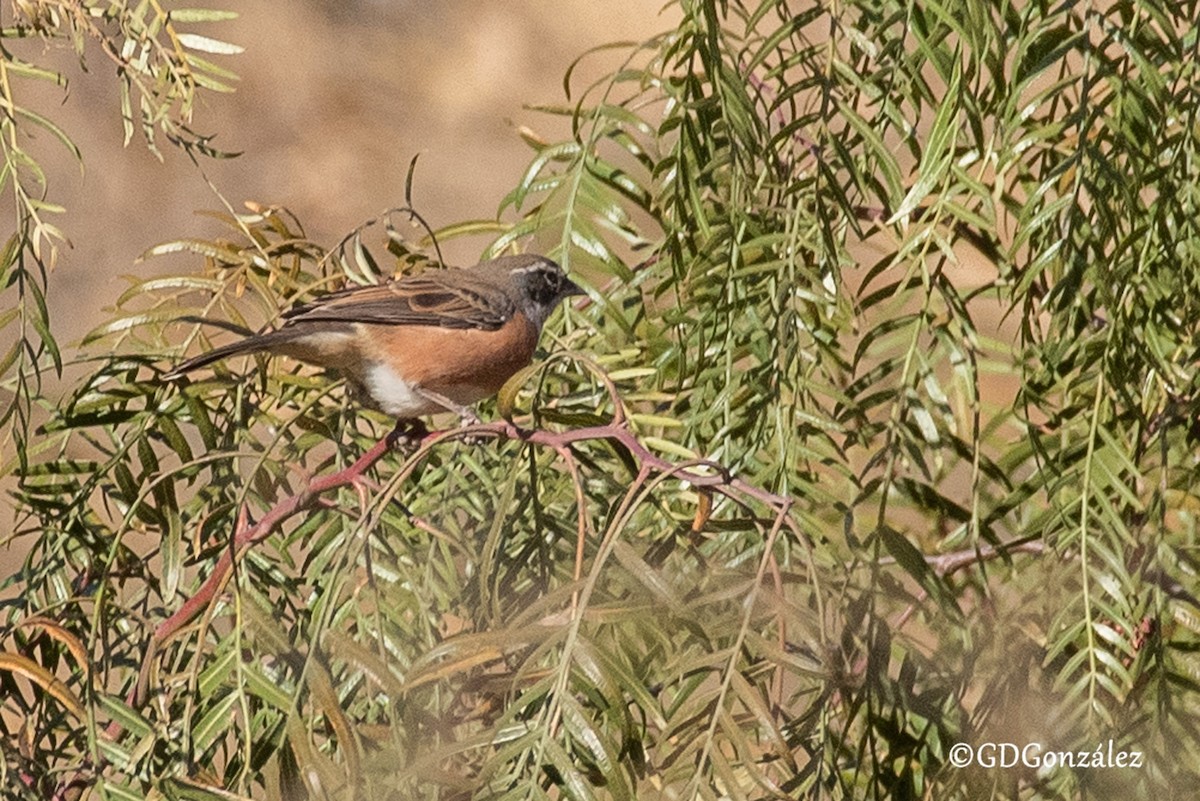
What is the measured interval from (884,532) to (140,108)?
0.70 meters

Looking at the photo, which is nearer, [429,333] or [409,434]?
[409,434]

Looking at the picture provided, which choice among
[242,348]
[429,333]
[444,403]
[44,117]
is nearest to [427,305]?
[429,333]

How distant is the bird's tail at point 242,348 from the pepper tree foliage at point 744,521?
0.10 ft

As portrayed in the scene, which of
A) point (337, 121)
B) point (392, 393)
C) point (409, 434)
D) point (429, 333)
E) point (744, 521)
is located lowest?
point (744, 521)

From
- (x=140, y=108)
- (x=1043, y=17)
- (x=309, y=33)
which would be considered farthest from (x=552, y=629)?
(x=309, y=33)

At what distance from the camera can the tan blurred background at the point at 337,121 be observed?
5660 millimetres

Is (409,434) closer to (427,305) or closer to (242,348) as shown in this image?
(242,348)

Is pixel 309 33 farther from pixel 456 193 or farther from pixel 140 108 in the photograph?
pixel 140 108

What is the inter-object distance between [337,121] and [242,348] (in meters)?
4.86

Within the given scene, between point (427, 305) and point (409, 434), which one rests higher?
point (427, 305)

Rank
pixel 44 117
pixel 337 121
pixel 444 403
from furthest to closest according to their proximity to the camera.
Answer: pixel 337 121 < pixel 444 403 < pixel 44 117

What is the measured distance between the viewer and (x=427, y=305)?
2.29m

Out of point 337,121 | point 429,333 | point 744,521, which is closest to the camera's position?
point 744,521

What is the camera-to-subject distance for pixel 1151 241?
1.24 m
